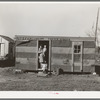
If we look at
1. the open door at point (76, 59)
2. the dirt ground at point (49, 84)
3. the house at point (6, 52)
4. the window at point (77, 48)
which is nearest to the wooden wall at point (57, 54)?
the open door at point (76, 59)

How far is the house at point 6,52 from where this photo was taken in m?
21.7

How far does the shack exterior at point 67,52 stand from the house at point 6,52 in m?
5.44

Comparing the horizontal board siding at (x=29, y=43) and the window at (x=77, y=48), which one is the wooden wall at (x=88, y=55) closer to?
the window at (x=77, y=48)

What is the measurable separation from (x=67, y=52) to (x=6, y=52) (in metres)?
9.47

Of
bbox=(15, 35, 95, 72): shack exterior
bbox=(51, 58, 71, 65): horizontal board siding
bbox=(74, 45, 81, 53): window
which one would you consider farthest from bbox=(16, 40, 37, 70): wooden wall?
bbox=(74, 45, 81, 53): window

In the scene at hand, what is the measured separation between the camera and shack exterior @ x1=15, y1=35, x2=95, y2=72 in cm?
1628

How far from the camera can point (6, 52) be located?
23.7 m

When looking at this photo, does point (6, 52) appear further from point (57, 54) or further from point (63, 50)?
point (63, 50)

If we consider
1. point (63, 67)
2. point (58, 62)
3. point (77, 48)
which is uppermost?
point (77, 48)

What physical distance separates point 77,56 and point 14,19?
554 cm

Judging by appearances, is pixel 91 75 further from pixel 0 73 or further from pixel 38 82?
pixel 0 73

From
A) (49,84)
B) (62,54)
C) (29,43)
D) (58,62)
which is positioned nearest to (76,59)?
(62,54)

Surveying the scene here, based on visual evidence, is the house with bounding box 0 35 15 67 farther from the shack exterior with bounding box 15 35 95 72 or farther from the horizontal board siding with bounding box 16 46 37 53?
the shack exterior with bounding box 15 35 95 72

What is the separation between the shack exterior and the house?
5435 mm
